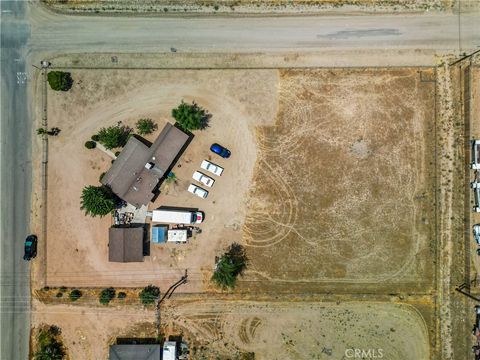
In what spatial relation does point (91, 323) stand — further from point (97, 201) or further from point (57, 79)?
point (57, 79)

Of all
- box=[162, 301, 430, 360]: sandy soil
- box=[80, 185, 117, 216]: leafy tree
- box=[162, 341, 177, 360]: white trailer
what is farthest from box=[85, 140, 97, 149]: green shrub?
box=[162, 341, 177, 360]: white trailer

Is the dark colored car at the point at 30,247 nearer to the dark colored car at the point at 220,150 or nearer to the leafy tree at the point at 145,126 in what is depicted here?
the leafy tree at the point at 145,126

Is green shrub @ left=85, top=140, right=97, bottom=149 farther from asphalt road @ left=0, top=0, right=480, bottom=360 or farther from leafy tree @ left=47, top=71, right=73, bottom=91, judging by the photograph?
asphalt road @ left=0, top=0, right=480, bottom=360

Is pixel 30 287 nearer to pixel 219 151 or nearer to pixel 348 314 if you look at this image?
pixel 219 151

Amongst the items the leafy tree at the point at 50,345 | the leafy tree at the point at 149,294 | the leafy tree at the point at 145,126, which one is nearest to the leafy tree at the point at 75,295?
the leafy tree at the point at 50,345

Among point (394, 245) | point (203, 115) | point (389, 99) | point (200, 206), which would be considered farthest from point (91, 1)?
point (394, 245)

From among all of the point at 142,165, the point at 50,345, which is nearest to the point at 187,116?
the point at 142,165
